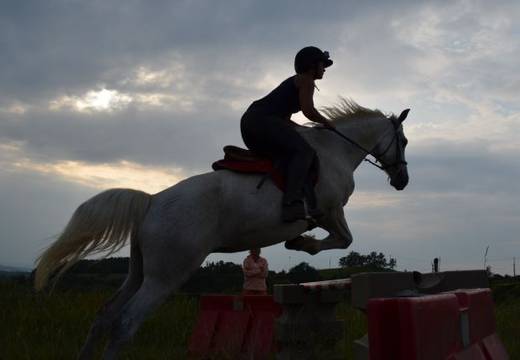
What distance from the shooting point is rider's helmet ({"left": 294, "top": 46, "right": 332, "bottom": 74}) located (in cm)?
579

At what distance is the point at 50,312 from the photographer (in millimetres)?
8898

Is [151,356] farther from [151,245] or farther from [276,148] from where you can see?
[276,148]

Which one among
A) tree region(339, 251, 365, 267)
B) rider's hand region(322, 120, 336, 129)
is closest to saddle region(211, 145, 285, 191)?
rider's hand region(322, 120, 336, 129)

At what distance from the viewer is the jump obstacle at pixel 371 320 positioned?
2.86 metres

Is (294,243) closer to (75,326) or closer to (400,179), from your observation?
(400,179)

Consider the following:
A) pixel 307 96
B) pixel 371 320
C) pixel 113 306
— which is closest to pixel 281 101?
pixel 307 96

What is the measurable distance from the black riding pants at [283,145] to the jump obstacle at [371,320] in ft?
3.24

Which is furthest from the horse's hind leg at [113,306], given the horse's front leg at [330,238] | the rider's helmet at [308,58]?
the rider's helmet at [308,58]

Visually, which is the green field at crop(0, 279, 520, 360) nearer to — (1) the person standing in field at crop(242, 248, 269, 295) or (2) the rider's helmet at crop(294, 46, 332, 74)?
(1) the person standing in field at crop(242, 248, 269, 295)

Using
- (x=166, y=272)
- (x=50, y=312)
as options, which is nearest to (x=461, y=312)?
(x=166, y=272)

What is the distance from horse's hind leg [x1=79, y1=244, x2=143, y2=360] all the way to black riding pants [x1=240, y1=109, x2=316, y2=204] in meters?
1.46

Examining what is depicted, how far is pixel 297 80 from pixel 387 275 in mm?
2259

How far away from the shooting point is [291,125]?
592cm

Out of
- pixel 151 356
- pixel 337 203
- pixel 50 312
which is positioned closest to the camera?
pixel 337 203
